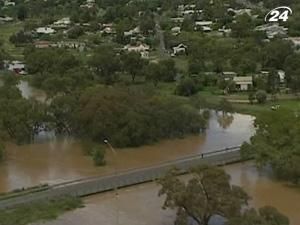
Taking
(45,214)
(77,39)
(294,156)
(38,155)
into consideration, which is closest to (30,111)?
(38,155)

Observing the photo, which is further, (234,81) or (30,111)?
(234,81)

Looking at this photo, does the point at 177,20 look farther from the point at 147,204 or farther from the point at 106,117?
the point at 147,204

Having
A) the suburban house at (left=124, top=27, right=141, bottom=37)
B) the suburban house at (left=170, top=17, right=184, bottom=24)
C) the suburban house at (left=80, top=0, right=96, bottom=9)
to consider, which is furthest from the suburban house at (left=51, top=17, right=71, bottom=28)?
the suburban house at (left=170, top=17, right=184, bottom=24)

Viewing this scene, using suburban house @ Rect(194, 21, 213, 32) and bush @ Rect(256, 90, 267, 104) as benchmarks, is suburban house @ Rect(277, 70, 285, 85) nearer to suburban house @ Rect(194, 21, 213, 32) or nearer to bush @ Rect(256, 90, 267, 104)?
bush @ Rect(256, 90, 267, 104)

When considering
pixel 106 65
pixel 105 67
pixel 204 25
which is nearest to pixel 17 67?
pixel 105 67

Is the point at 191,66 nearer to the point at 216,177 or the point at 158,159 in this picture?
the point at 158,159

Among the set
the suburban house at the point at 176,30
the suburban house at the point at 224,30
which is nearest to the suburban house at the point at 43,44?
the suburban house at the point at 176,30
